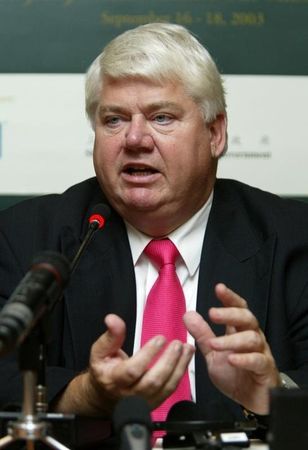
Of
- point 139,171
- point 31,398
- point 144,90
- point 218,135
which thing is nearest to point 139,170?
point 139,171

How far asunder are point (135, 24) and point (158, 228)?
0.93 meters

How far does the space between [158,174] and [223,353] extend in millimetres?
676

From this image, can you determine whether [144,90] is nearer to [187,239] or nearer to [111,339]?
[187,239]

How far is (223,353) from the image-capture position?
7.33 feet

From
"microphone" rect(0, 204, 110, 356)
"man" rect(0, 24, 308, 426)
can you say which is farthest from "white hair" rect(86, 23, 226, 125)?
"microphone" rect(0, 204, 110, 356)

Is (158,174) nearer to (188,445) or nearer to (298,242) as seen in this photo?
(298,242)

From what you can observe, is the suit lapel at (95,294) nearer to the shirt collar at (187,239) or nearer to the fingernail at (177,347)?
the shirt collar at (187,239)

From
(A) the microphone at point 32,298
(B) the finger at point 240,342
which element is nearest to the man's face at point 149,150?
(B) the finger at point 240,342

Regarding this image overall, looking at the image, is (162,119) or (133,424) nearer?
(133,424)

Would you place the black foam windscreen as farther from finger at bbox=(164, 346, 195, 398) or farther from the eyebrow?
the eyebrow

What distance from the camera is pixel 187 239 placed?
2865 millimetres

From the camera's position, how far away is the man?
270 centimetres

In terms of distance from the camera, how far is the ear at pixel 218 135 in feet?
9.52

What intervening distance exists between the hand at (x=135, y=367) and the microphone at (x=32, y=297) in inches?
15.6
